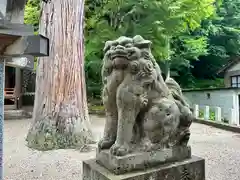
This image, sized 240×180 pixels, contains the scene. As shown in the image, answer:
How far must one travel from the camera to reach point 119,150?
6.97ft

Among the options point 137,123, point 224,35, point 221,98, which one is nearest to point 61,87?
point 137,123

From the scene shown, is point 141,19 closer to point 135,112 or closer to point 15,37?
point 135,112

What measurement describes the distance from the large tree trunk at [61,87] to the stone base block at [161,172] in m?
3.24

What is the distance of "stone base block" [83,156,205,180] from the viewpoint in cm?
209

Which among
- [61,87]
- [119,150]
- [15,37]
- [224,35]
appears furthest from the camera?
[224,35]

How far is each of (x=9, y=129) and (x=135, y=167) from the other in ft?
24.3

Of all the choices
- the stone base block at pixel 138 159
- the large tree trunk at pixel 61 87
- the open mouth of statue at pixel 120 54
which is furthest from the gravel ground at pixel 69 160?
the open mouth of statue at pixel 120 54

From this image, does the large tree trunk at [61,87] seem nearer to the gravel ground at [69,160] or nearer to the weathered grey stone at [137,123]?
the gravel ground at [69,160]

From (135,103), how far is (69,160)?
3.00m

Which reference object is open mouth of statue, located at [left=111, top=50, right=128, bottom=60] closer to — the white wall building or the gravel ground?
the gravel ground

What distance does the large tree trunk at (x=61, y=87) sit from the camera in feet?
18.3

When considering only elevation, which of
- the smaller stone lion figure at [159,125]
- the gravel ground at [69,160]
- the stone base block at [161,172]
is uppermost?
the smaller stone lion figure at [159,125]

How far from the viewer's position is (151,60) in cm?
234

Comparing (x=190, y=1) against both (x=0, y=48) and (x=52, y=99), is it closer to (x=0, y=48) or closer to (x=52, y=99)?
(x=52, y=99)
